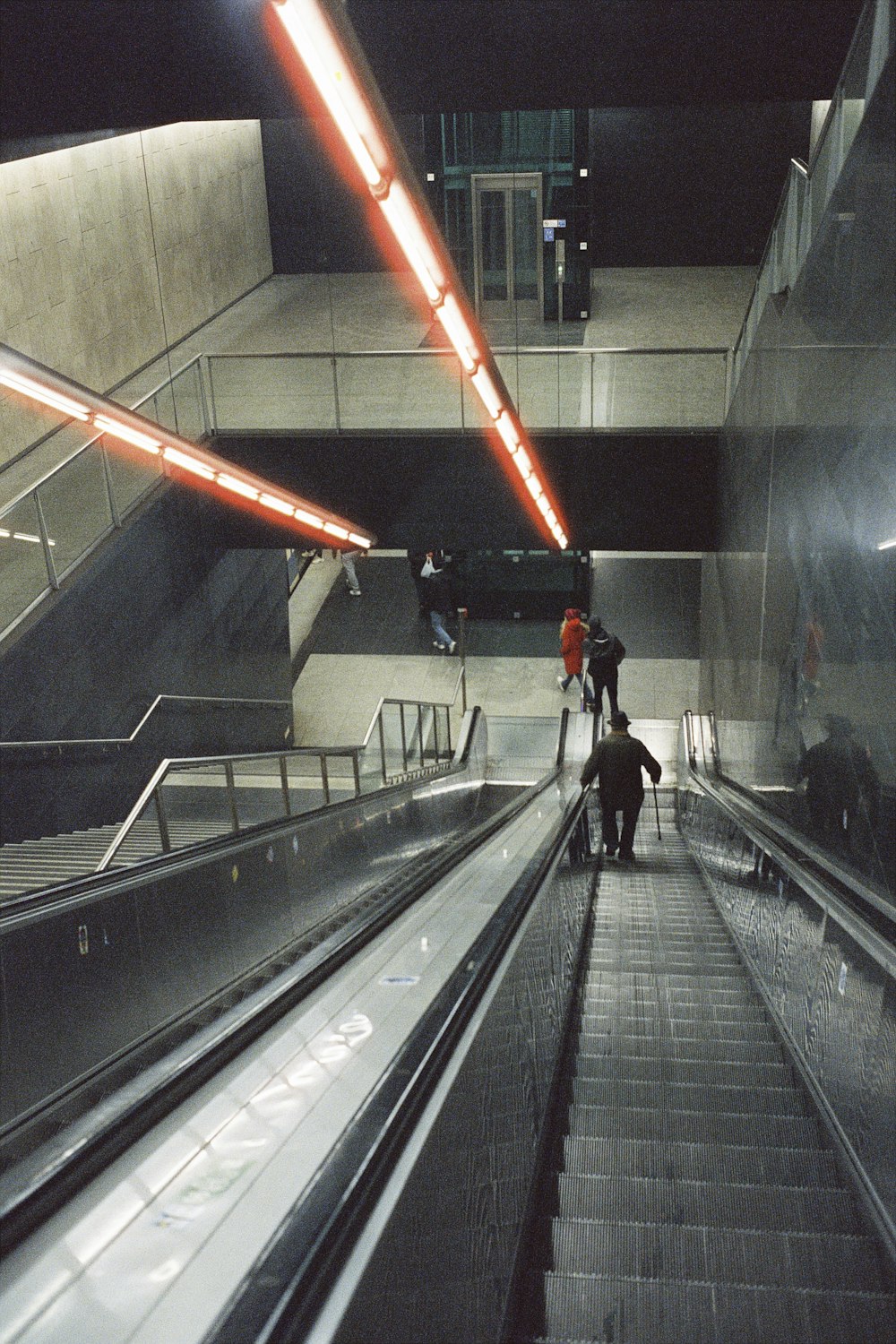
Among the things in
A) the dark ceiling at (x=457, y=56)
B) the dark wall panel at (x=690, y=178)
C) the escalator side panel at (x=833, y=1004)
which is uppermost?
the dark wall panel at (x=690, y=178)

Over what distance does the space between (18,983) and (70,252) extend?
32.5 feet

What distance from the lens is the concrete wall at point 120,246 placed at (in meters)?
11.0

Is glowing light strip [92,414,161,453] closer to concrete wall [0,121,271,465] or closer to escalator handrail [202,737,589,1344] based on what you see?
escalator handrail [202,737,589,1344]

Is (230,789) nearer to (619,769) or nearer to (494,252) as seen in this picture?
(619,769)

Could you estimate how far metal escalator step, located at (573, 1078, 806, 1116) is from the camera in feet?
12.0

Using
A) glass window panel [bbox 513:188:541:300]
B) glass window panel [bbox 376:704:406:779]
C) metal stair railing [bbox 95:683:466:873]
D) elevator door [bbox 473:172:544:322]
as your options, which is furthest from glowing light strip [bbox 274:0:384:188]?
glass window panel [bbox 513:188:541:300]

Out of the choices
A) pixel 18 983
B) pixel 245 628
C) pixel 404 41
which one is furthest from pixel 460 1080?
pixel 245 628

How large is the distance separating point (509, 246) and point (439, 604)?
544 centimetres

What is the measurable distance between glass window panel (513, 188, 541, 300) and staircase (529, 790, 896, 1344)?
13.3 m

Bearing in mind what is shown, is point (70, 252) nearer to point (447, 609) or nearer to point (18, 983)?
point (447, 609)

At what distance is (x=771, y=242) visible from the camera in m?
8.88

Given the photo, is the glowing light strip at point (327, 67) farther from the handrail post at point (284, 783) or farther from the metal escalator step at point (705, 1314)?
the handrail post at point (284, 783)

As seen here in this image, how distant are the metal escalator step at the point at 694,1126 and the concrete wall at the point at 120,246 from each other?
28.2ft

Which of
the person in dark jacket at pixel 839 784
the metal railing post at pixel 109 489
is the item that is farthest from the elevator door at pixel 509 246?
the person in dark jacket at pixel 839 784
